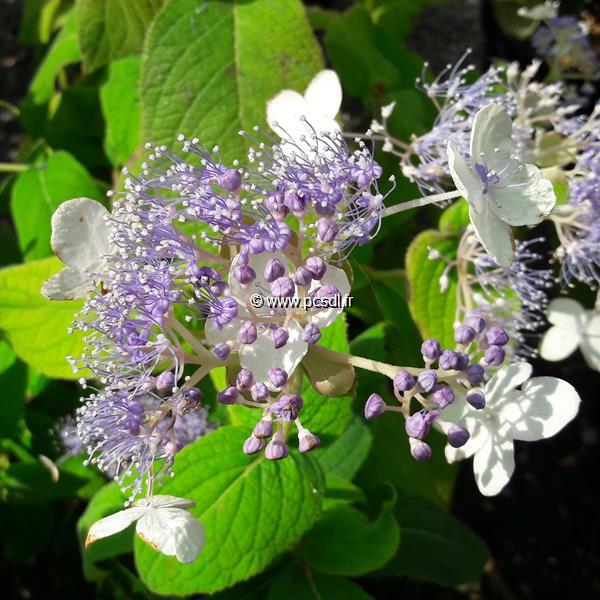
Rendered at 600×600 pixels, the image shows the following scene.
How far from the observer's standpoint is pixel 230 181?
2.52 ft

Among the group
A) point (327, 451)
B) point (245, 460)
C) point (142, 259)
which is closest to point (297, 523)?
point (245, 460)

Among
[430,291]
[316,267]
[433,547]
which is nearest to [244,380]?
[316,267]

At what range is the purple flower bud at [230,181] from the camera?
2.52 feet

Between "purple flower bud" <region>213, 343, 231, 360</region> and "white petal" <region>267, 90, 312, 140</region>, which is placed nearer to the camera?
"purple flower bud" <region>213, 343, 231, 360</region>

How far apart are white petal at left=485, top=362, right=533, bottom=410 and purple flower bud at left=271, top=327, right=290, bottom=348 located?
0.25 m

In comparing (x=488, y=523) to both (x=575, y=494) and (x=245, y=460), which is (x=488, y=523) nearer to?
(x=575, y=494)

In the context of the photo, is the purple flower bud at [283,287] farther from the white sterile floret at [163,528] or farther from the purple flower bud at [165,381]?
the white sterile floret at [163,528]

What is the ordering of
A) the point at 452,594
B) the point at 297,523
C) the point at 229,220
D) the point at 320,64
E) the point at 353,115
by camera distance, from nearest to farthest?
the point at 229,220 < the point at 297,523 < the point at 320,64 < the point at 452,594 < the point at 353,115

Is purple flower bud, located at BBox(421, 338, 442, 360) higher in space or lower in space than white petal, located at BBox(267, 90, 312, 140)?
lower

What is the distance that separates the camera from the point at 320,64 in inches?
47.0

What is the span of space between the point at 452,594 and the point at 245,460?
37.7 inches

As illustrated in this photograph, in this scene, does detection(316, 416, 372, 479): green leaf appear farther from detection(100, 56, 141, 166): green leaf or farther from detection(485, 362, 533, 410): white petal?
detection(100, 56, 141, 166): green leaf

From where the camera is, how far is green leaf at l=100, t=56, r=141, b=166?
53.4 inches

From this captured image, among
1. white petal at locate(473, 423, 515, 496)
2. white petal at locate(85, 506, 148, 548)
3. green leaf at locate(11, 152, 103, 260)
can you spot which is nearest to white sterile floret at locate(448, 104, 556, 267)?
white petal at locate(473, 423, 515, 496)
